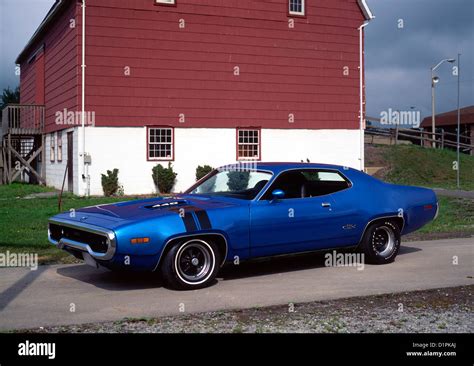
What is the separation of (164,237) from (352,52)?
20290 mm

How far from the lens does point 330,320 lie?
6121mm

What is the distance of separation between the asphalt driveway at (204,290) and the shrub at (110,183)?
42.7 feet

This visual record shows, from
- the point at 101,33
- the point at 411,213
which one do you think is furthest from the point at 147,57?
the point at 411,213

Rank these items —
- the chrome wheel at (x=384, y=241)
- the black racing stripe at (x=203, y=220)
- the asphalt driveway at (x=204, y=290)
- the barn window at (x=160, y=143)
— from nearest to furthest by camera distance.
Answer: the asphalt driveway at (x=204, y=290) → the black racing stripe at (x=203, y=220) → the chrome wheel at (x=384, y=241) → the barn window at (x=160, y=143)

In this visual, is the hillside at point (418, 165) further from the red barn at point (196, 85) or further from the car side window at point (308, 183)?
the car side window at point (308, 183)

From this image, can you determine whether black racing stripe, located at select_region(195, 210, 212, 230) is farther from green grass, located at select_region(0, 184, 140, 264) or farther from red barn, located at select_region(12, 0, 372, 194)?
red barn, located at select_region(12, 0, 372, 194)

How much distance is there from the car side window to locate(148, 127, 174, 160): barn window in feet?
47.9

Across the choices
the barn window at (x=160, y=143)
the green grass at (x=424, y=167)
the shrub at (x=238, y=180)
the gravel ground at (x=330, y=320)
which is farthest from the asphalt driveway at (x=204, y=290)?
the green grass at (x=424, y=167)

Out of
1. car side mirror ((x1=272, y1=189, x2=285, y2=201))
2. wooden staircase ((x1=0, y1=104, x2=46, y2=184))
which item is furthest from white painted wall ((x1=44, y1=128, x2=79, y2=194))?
car side mirror ((x1=272, y1=189, x2=285, y2=201))

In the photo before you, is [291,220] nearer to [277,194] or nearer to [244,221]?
[277,194]

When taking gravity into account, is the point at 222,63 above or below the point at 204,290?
above

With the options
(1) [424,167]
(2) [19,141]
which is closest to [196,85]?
(2) [19,141]

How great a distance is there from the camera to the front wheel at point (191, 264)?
734 cm

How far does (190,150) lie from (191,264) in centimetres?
1639
